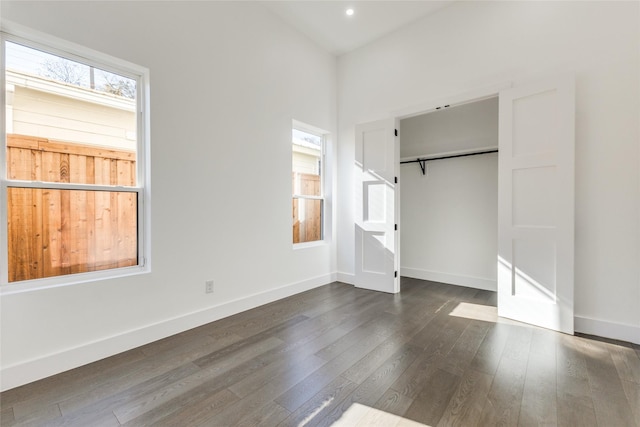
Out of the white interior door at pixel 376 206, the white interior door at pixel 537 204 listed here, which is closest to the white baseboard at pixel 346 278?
the white interior door at pixel 376 206

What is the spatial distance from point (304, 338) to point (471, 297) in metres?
2.32

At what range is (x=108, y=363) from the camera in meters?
2.01

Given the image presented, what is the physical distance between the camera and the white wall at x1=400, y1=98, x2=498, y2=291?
12.5 ft

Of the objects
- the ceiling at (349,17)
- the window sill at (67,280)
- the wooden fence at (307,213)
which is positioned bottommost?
the window sill at (67,280)

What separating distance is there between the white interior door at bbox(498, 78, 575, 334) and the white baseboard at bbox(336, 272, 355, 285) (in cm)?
190

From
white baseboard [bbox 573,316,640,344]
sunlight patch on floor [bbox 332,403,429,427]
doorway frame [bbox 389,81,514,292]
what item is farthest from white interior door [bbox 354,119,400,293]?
sunlight patch on floor [bbox 332,403,429,427]

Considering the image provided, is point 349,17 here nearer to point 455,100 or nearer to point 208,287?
point 455,100

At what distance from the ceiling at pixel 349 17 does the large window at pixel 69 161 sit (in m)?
2.02

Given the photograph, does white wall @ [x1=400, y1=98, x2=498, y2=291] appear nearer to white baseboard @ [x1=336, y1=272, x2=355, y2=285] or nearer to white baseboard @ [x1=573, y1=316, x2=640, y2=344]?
white baseboard @ [x1=336, y1=272, x2=355, y2=285]

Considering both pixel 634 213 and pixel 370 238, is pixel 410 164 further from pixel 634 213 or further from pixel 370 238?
pixel 634 213

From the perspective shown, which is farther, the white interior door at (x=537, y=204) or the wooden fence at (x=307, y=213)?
the wooden fence at (x=307, y=213)

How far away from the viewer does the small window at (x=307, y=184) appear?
3.87 m

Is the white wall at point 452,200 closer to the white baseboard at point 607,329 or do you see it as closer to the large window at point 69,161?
the white baseboard at point 607,329

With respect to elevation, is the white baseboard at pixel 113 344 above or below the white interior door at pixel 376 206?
below
